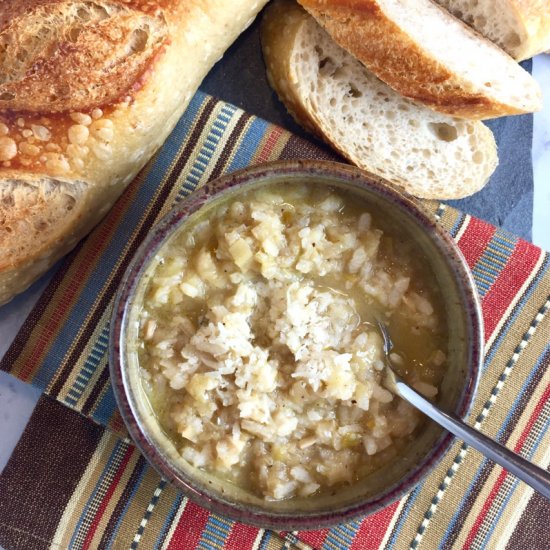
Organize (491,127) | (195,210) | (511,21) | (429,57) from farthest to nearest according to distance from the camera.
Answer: (491,127), (511,21), (429,57), (195,210)

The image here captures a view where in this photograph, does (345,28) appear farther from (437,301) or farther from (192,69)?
(437,301)

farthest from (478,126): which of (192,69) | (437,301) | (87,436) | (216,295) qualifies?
(87,436)

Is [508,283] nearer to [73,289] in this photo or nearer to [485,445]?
[485,445]

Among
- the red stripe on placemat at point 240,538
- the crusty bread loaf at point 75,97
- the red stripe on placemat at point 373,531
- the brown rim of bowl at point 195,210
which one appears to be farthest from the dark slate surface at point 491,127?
the red stripe on placemat at point 240,538

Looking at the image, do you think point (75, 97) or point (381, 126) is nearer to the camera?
point (75, 97)

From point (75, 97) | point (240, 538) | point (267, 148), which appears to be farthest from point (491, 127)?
point (240, 538)
